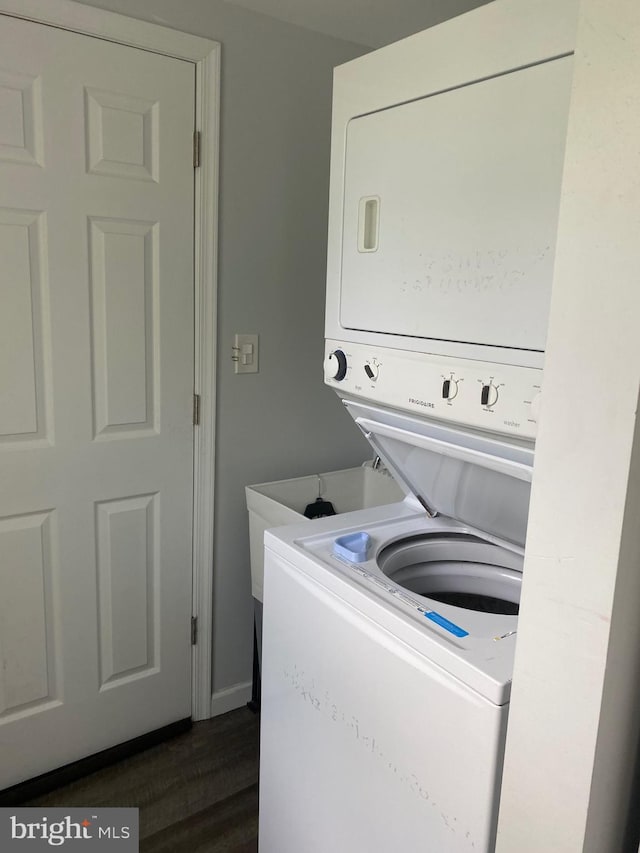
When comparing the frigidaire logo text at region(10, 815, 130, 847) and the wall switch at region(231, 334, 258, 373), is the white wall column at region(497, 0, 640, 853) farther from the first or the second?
the wall switch at region(231, 334, 258, 373)

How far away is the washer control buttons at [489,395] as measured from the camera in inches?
42.9

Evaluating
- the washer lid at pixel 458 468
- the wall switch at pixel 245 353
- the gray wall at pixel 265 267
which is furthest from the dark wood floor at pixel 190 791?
the wall switch at pixel 245 353

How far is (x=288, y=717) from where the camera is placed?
1.46 metres

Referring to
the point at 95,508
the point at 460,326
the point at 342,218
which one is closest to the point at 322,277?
the point at 342,218

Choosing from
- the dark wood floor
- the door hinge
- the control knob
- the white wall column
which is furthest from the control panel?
the dark wood floor

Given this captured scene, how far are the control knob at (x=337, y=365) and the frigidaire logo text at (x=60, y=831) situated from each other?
51.2 inches

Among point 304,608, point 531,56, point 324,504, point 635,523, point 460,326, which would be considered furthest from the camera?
point 324,504

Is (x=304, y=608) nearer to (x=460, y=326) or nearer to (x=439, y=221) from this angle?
(x=460, y=326)

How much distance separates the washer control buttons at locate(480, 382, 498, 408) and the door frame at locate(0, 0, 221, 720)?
1121mm

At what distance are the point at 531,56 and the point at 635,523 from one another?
69cm

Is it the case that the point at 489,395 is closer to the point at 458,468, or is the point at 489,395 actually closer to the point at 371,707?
the point at 458,468

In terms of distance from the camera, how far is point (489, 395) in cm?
110

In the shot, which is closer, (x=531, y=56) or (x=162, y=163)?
(x=531, y=56)

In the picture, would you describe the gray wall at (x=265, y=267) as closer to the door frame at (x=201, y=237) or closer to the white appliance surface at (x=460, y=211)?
the door frame at (x=201, y=237)
